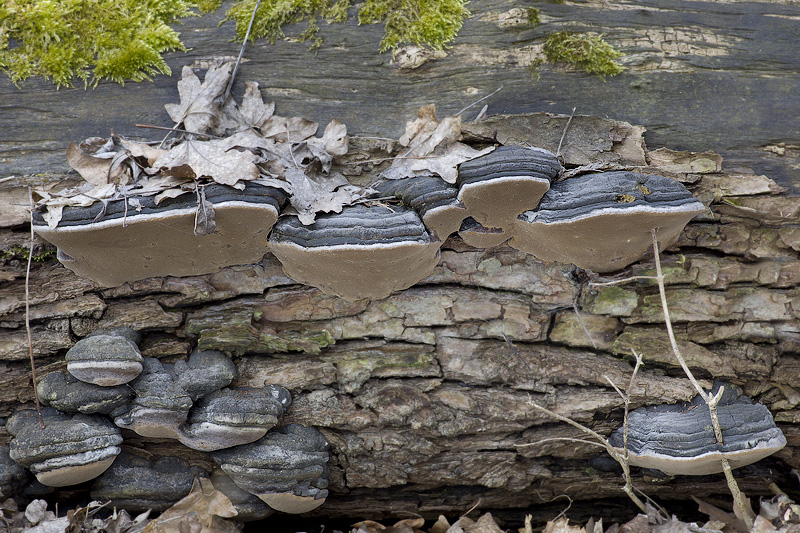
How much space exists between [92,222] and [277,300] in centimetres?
114

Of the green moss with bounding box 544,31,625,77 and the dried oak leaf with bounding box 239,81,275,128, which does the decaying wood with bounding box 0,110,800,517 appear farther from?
the dried oak leaf with bounding box 239,81,275,128

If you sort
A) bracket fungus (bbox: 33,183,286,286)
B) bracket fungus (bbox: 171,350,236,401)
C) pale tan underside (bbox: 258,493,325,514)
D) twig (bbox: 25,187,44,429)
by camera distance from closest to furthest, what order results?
bracket fungus (bbox: 33,183,286,286)
twig (bbox: 25,187,44,429)
bracket fungus (bbox: 171,350,236,401)
pale tan underside (bbox: 258,493,325,514)

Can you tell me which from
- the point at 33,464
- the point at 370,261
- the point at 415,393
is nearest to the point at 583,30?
the point at 370,261

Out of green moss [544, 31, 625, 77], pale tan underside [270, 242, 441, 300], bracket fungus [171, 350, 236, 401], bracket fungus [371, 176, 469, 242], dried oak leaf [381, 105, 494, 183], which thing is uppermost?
green moss [544, 31, 625, 77]

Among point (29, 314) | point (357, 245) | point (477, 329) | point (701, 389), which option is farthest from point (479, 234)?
point (29, 314)

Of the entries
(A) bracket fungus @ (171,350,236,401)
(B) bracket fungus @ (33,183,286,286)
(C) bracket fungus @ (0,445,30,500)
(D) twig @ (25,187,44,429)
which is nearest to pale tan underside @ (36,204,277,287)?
(B) bracket fungus @ (33,183,286,286)

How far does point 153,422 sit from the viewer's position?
3043 mm

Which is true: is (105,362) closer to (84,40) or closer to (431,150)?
(84,40)

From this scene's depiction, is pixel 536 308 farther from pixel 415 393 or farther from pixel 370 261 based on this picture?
pixel 370 261

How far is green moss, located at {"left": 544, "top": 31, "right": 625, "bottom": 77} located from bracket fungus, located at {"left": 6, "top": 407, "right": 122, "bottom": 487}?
3654 millimetres

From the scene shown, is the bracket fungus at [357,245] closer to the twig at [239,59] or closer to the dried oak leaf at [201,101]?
the dried oak leaf at [201,101]

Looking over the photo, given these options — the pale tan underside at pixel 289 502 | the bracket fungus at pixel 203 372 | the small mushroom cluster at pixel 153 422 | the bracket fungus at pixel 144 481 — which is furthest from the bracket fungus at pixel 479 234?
the bracket fungus at pixel 144 481

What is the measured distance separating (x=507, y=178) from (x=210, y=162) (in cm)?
160

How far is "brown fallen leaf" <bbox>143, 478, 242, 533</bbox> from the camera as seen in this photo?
129 inches
